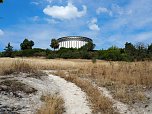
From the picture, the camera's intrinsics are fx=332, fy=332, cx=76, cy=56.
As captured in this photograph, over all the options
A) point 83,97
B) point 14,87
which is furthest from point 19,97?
point 83,97

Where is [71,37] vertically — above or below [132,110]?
above

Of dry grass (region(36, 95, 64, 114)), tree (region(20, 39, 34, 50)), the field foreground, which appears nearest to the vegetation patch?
the field foreground

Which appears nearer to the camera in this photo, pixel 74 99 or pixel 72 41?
pixel 74 99

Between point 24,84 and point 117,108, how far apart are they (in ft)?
19.5

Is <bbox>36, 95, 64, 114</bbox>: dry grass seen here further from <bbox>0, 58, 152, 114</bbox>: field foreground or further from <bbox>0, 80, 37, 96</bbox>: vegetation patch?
<bbox>0, 80, 37, 96</bbox>: vegetation patch

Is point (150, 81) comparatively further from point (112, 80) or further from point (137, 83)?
point (112, 80)

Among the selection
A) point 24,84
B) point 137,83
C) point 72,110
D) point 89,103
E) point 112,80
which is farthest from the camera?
point 112,80

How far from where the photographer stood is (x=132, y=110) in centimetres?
1373

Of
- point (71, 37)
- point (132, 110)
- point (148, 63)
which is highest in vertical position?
point (71, 37)

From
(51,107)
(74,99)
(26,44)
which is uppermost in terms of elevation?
(26,44)

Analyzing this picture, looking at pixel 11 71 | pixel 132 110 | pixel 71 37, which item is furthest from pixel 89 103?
pixel 71 37

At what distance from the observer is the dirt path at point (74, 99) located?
13438 mm

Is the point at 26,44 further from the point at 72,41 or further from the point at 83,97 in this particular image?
the point at 83,97

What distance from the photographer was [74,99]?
A: 16047 mm
